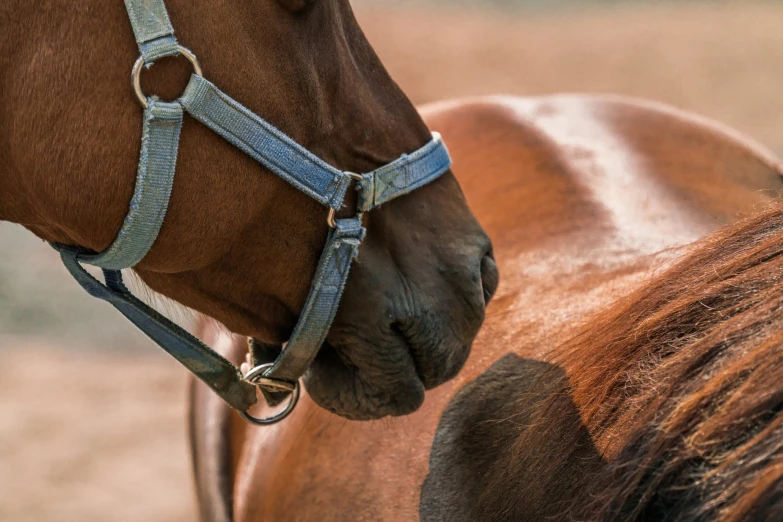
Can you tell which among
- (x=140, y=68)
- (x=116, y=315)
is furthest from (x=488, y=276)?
(x=116, y=315)

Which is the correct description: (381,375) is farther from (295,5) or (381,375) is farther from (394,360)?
(295,5)

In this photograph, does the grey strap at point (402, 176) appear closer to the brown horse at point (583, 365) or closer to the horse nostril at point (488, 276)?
the horse nostril at point (488, 276)

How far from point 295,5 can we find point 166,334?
23.0 inches

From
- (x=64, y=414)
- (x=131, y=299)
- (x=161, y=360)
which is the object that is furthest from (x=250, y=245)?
(x=161, y=360)

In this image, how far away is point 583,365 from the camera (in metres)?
1.19

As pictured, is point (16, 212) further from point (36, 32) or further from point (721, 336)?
point (721, 336)

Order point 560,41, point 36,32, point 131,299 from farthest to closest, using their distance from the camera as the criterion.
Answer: point 560,41 → point 131,299 → point 36,32

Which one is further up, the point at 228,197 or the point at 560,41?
the point at 228,197

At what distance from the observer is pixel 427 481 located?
137 cm

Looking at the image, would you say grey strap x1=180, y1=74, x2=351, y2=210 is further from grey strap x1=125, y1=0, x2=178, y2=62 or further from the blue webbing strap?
the blue webbing strap

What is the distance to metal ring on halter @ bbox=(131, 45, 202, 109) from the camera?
1108 mm

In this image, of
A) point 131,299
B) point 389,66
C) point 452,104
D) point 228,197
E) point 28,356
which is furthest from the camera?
point 389,66

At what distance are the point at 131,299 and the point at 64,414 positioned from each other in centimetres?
342

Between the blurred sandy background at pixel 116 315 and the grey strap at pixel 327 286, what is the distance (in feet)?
9.16
